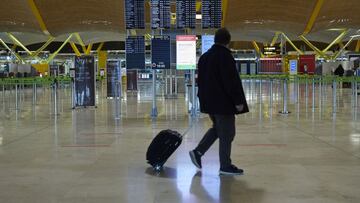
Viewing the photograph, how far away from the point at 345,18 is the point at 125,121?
50.1ft

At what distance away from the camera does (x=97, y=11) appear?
26.3 m

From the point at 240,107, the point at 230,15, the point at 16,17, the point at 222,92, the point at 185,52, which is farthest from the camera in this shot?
the point at 230,15

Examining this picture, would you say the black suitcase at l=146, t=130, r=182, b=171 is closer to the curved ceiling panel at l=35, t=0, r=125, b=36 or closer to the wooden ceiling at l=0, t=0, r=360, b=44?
the wooden ceiling at l=0, t=0, r=360, b=44

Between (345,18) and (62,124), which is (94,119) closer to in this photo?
(62,124)

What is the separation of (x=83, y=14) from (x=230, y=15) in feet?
24.9

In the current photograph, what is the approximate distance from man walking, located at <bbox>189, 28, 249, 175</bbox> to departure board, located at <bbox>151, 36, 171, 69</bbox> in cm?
782

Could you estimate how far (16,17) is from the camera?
84.8 feet

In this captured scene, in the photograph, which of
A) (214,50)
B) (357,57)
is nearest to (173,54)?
(214,50)

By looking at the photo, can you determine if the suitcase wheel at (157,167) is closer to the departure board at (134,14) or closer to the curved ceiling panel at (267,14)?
the departure board at (134,14)

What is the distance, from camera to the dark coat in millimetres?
6109

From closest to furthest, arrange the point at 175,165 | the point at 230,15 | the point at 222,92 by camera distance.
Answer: the point at 222,92 → the point at 175,165 → the point at 230,15

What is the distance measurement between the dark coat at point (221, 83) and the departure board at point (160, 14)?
806 centimetres

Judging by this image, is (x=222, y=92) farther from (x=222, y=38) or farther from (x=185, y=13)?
(x=185, y=13)

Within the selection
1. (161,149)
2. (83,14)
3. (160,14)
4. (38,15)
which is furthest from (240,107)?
(38,15)
